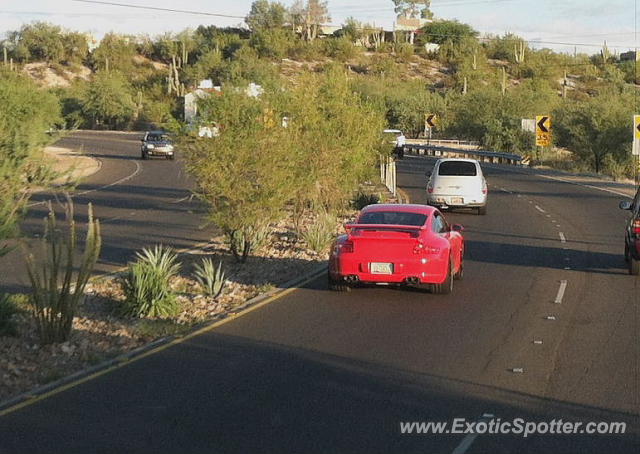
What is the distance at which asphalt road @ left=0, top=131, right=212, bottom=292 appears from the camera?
21375mm

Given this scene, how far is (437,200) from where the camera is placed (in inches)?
1262

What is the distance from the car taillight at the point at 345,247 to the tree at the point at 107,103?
103026 millimetres

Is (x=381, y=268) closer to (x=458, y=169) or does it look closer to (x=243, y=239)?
(x=243, y=239)

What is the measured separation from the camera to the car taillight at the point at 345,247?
16547 mm

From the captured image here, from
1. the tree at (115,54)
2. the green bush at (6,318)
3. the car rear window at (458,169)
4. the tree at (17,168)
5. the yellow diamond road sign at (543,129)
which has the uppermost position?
the tree at (115,54)

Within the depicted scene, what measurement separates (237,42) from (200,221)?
130955 mm

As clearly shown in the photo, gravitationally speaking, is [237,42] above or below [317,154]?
above

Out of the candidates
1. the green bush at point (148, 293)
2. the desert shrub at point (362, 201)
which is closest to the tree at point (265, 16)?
the desert shrub at point (362, 201)

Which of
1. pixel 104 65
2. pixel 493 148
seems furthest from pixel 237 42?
pixel 493 148

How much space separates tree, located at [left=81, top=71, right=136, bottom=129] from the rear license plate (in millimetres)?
103536

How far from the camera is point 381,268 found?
16.3 meters

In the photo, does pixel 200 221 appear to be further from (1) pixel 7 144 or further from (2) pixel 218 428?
(2) pixel 218 428

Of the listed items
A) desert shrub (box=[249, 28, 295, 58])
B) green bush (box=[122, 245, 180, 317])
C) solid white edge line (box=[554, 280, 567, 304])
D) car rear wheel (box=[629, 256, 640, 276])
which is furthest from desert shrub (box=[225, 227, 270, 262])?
desert shrub (box=[249, 28, 295, 58])

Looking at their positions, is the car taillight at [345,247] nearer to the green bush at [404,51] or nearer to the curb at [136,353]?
the curb at [136,353]
